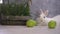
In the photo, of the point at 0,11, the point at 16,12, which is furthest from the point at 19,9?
the point at 0,11

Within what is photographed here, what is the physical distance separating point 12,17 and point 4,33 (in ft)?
0.95

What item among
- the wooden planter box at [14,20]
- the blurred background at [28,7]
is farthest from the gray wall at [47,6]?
the wooden planter box at [14,20]

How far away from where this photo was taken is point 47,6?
4.15ft

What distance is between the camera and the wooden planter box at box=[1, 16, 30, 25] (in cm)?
112

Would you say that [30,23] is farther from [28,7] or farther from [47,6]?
[47,6]

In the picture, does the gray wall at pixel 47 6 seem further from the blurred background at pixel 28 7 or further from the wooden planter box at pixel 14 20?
the wooden planter box at pixel 14 20

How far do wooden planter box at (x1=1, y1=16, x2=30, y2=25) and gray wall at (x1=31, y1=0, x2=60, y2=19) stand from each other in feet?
0.40

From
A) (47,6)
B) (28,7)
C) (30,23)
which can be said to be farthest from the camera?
(47,6)

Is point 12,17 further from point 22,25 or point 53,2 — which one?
point 53,2

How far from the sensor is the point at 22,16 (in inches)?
44.1

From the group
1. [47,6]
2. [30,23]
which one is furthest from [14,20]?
[47,6]

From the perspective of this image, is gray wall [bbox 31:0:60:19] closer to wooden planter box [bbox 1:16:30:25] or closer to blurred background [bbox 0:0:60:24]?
blurred background [bbox 0:0:60:24]

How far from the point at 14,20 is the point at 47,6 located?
1.05 ft

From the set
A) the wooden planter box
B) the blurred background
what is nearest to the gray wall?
the blurred background
